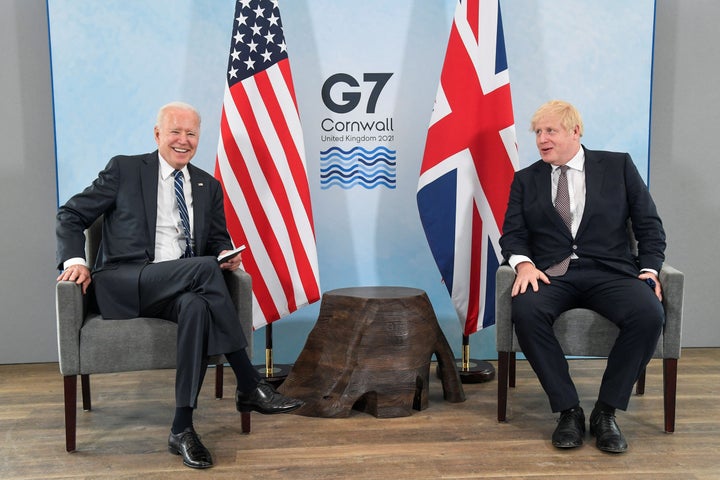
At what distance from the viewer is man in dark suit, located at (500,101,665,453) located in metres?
2.75

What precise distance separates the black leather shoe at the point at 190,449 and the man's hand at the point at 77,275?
66cm

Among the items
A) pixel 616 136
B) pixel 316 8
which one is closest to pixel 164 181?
pixel 316 8

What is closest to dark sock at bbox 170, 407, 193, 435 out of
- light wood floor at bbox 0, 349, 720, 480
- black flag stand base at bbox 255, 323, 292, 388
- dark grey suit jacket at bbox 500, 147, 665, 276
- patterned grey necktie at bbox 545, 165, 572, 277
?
light wood floor at bbox 0, 349, 720, 480

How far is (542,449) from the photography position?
8.79 feet

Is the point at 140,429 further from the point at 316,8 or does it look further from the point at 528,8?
the point at 528,8

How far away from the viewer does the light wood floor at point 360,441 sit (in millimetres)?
2484

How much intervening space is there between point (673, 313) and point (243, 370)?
1.72 metres

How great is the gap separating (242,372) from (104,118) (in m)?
1.75

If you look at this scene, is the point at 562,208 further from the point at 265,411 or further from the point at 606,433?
the point at 265,411

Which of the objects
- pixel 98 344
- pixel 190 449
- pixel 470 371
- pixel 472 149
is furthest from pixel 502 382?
pixel 98 344

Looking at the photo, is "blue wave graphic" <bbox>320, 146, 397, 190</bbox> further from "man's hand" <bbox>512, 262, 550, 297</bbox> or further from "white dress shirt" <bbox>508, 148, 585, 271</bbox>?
"man's hand" <bbox>512, 262, 550, 297</bbox>

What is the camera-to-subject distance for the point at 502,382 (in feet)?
9.69

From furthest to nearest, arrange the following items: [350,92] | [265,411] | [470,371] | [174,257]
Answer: [350,92]
[470,371]
[174,257]
[265,411]

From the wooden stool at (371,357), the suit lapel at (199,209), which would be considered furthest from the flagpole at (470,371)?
the suit lapel at (199,209)
